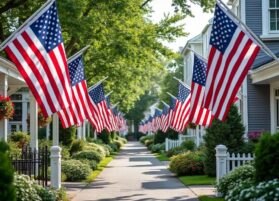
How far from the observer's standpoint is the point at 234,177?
14.8 metres

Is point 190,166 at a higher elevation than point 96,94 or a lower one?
lower

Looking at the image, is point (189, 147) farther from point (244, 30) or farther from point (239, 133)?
point (244, 30)

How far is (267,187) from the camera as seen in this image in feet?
34.7

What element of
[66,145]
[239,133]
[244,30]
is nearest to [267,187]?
[244,30]

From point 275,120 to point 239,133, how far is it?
4857 mm

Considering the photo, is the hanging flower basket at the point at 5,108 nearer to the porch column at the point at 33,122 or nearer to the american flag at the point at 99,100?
the porch column at the point at 33,122

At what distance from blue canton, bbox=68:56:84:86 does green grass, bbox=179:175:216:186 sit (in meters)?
5.89

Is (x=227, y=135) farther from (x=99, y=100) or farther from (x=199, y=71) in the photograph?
(x=99, y=100)

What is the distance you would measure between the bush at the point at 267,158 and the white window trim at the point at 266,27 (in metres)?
16.0

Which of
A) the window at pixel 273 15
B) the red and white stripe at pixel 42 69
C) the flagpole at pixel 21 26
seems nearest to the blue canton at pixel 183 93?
the window at pixel 273 15

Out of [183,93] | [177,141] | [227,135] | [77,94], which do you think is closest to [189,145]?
[177,141]

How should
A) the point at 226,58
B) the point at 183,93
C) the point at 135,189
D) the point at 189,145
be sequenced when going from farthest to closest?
1. the point at 189,145
2. the point at 183,93
3. the point at 135,189
4. the point at 226,58

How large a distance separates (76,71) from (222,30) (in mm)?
5434

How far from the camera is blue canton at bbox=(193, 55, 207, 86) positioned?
18.3m
